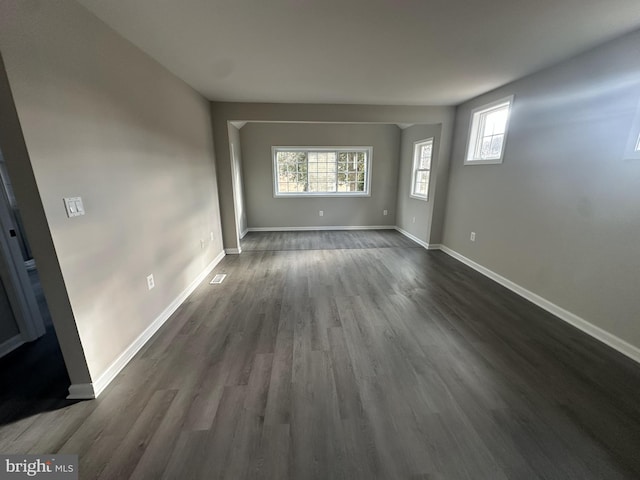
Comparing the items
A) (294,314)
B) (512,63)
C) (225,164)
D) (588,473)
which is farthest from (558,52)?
(225,164)

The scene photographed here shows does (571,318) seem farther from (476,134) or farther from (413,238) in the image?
(413,238)

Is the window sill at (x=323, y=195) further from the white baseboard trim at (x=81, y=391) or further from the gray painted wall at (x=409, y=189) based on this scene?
the white baseboard trim at (x=81, y=391)

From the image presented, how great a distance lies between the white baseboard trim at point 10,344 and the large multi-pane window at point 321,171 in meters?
4.54

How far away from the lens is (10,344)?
6.50 ft

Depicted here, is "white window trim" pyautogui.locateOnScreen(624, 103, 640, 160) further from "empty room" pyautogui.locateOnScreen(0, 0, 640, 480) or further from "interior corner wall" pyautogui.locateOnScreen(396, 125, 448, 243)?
"interior corner wall" pyautogui.locateOnScreen(396, 125, 448, 243)

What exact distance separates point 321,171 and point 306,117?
7.14 ft

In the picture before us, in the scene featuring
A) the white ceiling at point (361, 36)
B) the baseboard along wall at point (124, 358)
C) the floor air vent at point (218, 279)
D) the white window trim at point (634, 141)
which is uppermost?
the white ceiling at point (361, 36)

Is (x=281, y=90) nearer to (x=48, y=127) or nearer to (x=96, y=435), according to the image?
(x=48, y=127)

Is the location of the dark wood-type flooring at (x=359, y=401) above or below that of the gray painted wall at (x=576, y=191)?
below

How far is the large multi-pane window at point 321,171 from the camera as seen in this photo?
19.1 ft

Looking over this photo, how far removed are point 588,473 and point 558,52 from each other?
9.79 ft

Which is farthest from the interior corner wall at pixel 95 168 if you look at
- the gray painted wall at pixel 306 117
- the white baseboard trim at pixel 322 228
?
the white baseboard trim at pixel 322 228

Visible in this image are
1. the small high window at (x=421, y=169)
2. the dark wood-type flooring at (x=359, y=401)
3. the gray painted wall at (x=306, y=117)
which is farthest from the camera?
the small high window at (x=421, y=169)

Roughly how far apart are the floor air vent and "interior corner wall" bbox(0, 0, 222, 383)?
0.63m
